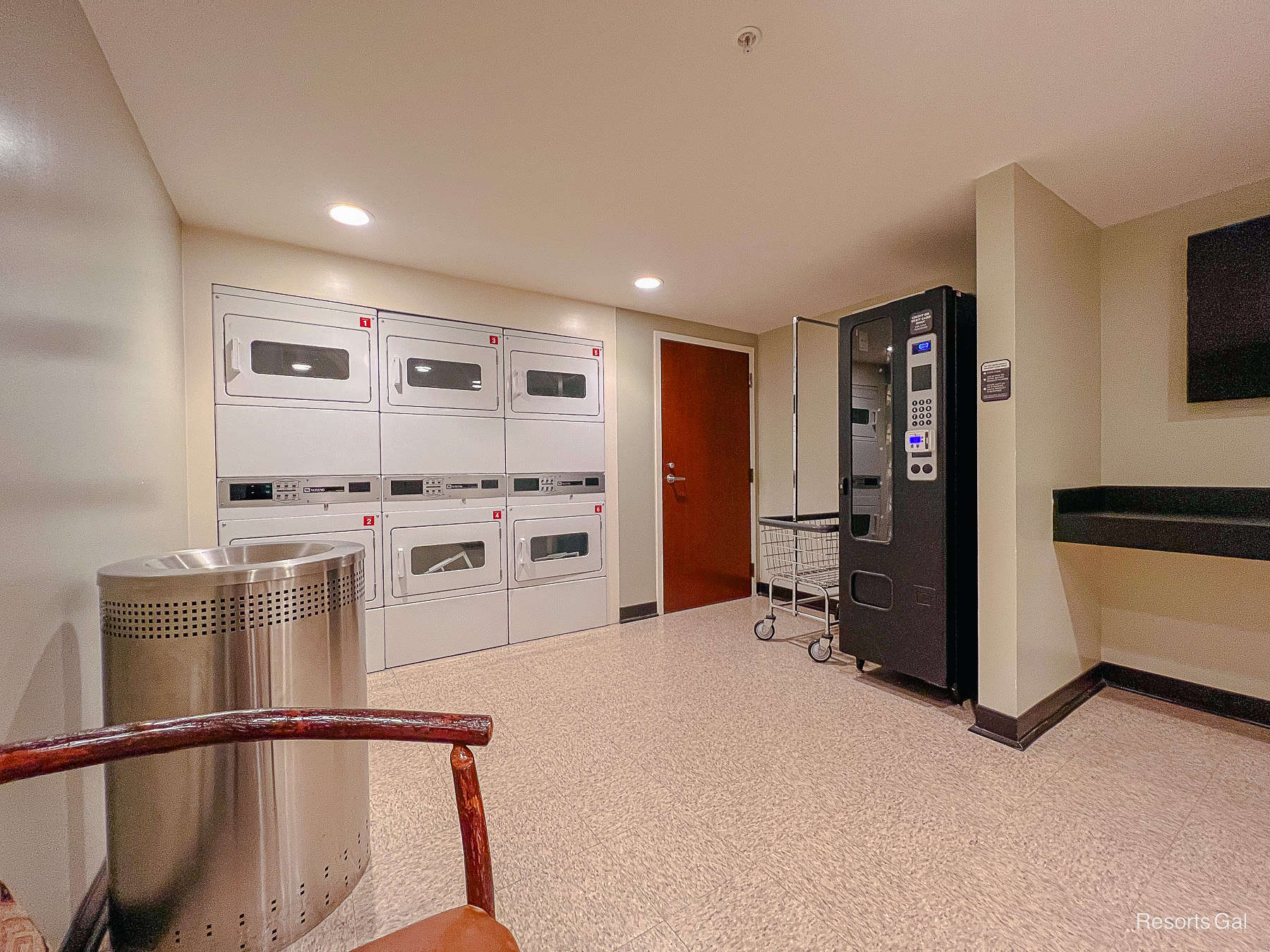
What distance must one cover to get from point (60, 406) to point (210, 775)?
94 centimetres

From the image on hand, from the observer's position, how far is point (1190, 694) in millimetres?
2438

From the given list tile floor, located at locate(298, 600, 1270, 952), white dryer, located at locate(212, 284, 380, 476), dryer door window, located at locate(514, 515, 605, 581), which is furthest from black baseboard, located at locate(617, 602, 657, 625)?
white dryer, located at locate(212, 284, 380, 476)

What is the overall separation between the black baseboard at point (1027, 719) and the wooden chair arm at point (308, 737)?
222 cm

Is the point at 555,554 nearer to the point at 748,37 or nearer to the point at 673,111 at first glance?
the point at 673,111

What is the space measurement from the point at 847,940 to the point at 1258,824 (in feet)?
4.86

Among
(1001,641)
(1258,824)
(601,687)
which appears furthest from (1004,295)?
(601,687)

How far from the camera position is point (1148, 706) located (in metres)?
2.46

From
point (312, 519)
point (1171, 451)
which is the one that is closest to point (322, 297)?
point (312, 519)

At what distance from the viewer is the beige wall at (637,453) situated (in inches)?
156

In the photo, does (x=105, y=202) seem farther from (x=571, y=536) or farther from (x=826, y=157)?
(x=571, y=536)

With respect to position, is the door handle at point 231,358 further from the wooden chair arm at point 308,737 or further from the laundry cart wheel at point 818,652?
the laundry cart wheel at point 818,652

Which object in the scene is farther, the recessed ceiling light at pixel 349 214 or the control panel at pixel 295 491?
the control panel at pixel 295 491

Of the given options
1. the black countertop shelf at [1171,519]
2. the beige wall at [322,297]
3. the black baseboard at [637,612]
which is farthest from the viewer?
the black baseboard at [637,612]

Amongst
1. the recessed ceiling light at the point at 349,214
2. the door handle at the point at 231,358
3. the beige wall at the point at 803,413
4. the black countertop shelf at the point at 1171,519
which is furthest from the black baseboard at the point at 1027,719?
the door handle at the point at 231,358
